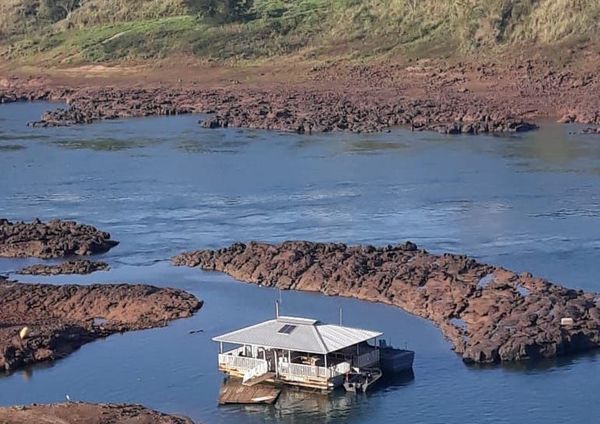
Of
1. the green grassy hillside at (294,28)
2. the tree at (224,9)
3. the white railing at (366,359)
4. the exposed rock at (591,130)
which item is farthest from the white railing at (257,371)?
the tree at (224,9)

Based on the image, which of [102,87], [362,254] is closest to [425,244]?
[362,254]

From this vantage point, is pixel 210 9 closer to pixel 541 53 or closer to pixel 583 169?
pixel 541 53

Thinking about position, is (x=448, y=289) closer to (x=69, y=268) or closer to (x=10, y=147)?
(x=69, y=268)

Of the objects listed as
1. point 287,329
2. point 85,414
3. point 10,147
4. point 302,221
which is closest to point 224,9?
point 10,147

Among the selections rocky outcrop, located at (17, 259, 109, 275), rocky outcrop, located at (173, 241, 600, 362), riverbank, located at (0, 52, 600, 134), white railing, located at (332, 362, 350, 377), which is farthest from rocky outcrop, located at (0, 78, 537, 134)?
white railing, located at (332, 362, 350, 377)

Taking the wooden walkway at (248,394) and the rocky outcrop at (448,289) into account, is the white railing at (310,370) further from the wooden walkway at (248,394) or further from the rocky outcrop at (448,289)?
the rocky outcrop at (448,289)
